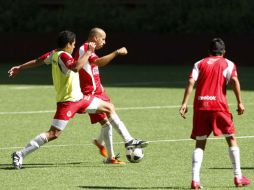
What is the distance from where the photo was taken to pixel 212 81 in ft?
37.1

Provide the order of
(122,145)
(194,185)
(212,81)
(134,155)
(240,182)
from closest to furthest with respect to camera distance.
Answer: (194,185)
(240,182)
(212,81)
(134,155)
(122,145)

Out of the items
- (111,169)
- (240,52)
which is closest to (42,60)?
(111,169)

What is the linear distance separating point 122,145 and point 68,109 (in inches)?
110

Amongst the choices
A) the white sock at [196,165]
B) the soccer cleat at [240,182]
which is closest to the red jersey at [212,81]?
the white sock at [196,165]

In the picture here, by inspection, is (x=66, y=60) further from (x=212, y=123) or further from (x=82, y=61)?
(x=212, y=123)

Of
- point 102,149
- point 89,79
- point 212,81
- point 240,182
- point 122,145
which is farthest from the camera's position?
point 122,145

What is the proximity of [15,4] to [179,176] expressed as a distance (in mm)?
36513

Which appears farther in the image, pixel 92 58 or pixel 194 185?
pixel 92 58

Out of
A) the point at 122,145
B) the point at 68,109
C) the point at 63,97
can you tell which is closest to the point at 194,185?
the point at 68,109

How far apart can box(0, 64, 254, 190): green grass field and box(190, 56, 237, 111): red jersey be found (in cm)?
95

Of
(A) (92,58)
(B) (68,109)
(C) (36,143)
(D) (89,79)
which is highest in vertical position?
(A) (92,58)

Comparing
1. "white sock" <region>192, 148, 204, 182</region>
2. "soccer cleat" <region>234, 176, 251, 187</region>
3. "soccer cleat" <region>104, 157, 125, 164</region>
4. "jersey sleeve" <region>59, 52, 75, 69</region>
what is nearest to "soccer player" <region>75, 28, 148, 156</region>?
"soccer cleat" <region>104, 157, 125, 164</region>

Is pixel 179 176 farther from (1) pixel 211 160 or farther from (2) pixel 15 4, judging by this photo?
(2) pixel 15 4

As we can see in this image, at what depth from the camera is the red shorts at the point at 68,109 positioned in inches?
520
